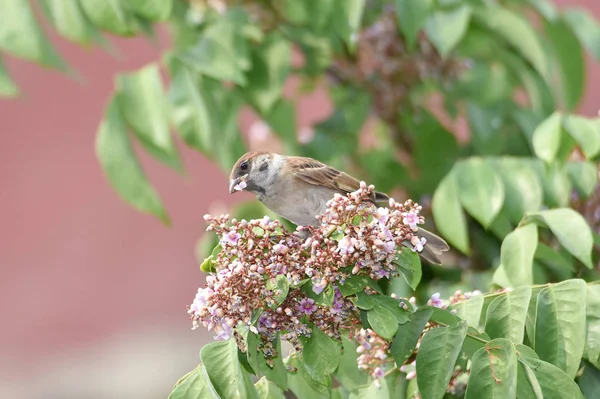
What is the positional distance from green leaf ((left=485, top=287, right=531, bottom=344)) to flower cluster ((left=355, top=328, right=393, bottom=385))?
23cm

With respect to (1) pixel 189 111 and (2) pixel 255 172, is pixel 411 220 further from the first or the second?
(1) pixel 189 111

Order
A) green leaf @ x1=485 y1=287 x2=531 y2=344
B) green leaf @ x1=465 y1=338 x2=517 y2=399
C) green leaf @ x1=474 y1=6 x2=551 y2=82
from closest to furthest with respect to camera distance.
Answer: green leaf @ x1=465 y1=338 x2=517 y2=399, green leaf @ x1=485 y1=287 x2=531 y2=344, green leaf @ x1=474 y1=6 x2=551 y2=82

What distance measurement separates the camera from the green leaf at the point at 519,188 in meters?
2.98

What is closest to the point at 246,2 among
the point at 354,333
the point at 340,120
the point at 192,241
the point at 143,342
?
the point at 340,120

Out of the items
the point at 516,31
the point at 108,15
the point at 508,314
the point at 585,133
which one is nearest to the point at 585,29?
the point at 516,31

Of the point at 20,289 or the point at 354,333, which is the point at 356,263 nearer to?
the point at 354,333

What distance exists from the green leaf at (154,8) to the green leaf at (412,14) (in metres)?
0.71

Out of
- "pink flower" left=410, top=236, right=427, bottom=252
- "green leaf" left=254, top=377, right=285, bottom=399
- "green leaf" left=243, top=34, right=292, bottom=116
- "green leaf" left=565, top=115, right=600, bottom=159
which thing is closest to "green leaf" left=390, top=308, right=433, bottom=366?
"pink flower" left=410, top=236, right=427, bottom=252

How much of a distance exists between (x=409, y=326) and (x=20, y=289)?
5.11 metres

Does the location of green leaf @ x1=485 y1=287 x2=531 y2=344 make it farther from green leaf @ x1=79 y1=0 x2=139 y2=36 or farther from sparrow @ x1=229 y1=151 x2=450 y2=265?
green leaf @ x1=79 y1=0 x2=139 y2=36

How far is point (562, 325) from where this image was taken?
6.96 ft

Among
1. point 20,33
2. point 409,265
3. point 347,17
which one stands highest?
point 20,33

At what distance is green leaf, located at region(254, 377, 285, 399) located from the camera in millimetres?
2109

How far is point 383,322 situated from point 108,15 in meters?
Answer: 1.56
